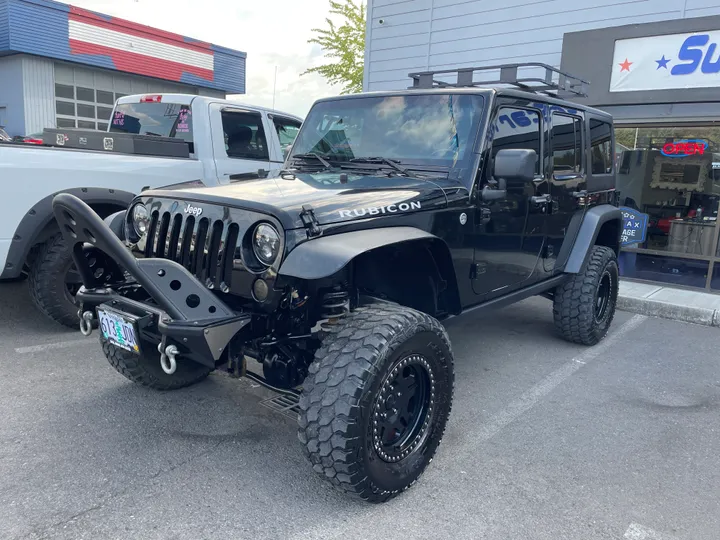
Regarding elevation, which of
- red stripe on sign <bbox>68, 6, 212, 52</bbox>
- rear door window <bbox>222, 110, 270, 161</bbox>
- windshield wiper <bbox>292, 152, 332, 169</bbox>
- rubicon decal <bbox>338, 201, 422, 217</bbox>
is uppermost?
red stripe on sign <bbox>68, 6, 212, 52</bbox>

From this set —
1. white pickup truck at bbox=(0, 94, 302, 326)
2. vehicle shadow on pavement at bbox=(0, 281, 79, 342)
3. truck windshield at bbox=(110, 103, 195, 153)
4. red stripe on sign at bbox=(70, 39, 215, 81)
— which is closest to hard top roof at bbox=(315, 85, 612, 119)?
white pickup truck at bbox=(0, 94, 302, 326)

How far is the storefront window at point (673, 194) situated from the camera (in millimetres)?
7570

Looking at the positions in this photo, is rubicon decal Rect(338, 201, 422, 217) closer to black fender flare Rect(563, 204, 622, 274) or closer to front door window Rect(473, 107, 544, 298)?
front door window Rect(473, 107, 544, 298)

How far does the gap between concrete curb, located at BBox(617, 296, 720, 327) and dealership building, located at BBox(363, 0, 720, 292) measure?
1339 millimetres

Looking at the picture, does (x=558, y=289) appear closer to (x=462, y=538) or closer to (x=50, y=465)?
(x=462, y=538)

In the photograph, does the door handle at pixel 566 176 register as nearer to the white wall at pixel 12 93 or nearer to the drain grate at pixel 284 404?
the drain grate at pixel 284 404

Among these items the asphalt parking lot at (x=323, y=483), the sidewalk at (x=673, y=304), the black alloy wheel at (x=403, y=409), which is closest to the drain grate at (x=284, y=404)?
the asphalt parking lot at (x=323, y=483)

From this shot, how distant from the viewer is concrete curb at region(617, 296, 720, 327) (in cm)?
641

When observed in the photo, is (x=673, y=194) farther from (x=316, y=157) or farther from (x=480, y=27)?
(x=316, y=157)

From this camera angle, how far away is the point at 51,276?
4770 millimetres

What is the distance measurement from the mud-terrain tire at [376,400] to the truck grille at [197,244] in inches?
24.1

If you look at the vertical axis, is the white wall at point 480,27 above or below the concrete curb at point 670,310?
above

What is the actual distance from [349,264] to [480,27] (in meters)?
7.73

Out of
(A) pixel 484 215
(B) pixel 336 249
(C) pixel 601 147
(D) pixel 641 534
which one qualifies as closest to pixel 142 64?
(C) pixel 601 147
